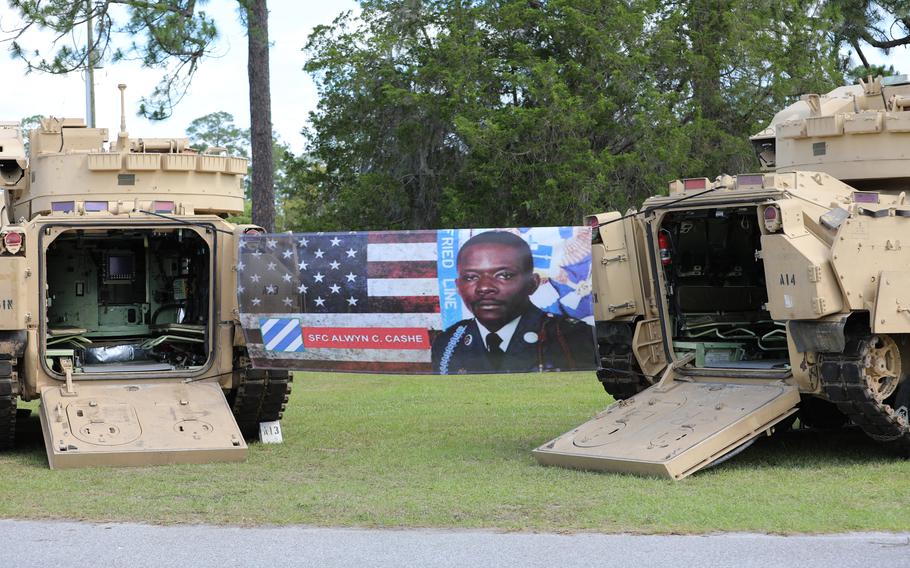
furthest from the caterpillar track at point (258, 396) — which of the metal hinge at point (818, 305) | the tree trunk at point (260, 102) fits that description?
the tree trunk at point (260, 102)

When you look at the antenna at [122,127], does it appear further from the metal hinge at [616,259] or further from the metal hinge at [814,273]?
the metal hinge at [814,273]

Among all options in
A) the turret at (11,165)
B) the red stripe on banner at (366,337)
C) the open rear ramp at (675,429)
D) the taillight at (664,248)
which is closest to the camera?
the open rear ramp at (675,429)

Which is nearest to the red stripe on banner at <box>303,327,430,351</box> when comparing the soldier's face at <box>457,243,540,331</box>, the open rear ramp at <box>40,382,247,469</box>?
the soldier's face at <box>457,243,540,331</box>

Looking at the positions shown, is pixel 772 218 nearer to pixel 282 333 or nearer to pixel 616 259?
pixel 616 259

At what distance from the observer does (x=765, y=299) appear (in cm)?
1391

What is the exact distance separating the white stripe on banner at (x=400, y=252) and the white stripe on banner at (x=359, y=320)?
1.69 ft


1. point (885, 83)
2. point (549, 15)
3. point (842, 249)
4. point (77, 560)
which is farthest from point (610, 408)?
point (549, 15)

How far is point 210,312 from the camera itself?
44.4 ft

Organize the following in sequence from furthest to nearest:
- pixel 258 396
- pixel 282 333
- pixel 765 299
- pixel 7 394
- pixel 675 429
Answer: pixel 765 299
pixel 258 396
pixel 282 333
pixel 7 394
pixel 675 429

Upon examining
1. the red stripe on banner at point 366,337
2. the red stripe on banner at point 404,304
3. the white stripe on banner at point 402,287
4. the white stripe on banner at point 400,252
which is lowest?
the red stripe on banner at point 366,337

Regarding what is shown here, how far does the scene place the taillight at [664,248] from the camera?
42.4 feet

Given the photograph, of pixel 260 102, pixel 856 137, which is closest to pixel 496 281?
pixel 856 137

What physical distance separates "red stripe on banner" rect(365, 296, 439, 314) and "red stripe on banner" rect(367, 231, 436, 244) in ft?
1.69

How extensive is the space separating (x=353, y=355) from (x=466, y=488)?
103 inches
